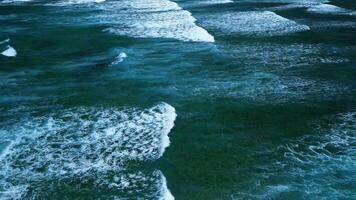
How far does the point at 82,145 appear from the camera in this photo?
954 cm

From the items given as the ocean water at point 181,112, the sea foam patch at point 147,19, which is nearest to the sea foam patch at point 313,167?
the ocean water at point 181,112

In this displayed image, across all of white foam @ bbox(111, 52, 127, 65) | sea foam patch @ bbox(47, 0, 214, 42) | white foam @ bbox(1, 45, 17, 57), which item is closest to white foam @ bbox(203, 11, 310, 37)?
sea foam patch @ bbox(47, 0, 214, 42)

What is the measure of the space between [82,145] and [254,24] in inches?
540

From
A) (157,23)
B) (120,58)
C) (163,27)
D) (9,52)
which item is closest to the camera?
(120,58)

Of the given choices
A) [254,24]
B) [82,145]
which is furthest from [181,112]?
[254,24]

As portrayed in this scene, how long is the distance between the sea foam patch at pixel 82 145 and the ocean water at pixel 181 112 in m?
0.02

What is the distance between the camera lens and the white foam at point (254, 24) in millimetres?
20031

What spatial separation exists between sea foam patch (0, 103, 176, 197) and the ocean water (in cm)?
2

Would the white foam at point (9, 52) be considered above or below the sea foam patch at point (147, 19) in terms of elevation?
below

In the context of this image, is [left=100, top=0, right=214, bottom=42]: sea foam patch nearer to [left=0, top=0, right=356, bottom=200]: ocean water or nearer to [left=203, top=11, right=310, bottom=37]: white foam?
[left=0, top=0, right=356, bottom=200]: ocean water

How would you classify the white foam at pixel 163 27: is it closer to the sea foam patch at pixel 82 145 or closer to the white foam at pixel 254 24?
the white foam at pixel 254 24

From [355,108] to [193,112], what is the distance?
3.69 meters

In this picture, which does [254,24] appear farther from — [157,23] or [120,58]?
[120,58]

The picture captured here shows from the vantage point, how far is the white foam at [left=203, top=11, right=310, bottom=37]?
2003 cm
